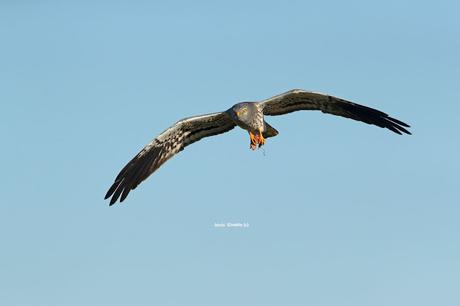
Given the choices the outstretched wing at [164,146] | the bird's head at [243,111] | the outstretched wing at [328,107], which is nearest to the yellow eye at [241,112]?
the bird's head at [243,111]

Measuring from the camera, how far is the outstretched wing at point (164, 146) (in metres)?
22.3

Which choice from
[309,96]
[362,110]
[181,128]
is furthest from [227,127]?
[362,110]

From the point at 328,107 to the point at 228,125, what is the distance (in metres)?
3.40

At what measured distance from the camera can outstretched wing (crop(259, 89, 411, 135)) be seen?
2172 cm

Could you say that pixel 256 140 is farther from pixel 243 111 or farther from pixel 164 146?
pixel 164 146

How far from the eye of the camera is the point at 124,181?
22359 millimetres

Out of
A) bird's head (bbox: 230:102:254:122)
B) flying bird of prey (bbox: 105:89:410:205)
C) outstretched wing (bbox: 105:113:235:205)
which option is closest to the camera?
bird's head (bbox: 230:102:254:122)

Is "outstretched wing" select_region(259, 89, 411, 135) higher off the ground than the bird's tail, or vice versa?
"outstretched wing" select_region(259, 89, 411, 135)

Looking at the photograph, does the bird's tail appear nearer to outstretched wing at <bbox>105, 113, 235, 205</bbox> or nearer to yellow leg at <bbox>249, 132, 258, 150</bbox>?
yellow leg at <bbox>249, 132, 258, 150</bbox>

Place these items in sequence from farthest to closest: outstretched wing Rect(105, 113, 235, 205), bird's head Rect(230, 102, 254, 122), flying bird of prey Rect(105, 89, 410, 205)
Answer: outstretched wing Rect(105, 113, 235, 205) → flying bird of prey Rect(105, 89, 410, 205) → bird's head Rect(230, 102, 254, 122)

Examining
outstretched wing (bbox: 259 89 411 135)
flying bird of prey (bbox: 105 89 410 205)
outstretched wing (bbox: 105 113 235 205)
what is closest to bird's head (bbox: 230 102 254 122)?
flying bird of prey (bbox: 105 89 410 205)

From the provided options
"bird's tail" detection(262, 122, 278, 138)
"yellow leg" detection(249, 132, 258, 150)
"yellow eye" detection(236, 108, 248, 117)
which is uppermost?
"yellow eye" detection(236, 108, 248, 117)

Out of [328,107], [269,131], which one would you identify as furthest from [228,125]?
[328,107]

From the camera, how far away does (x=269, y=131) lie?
21516mm
